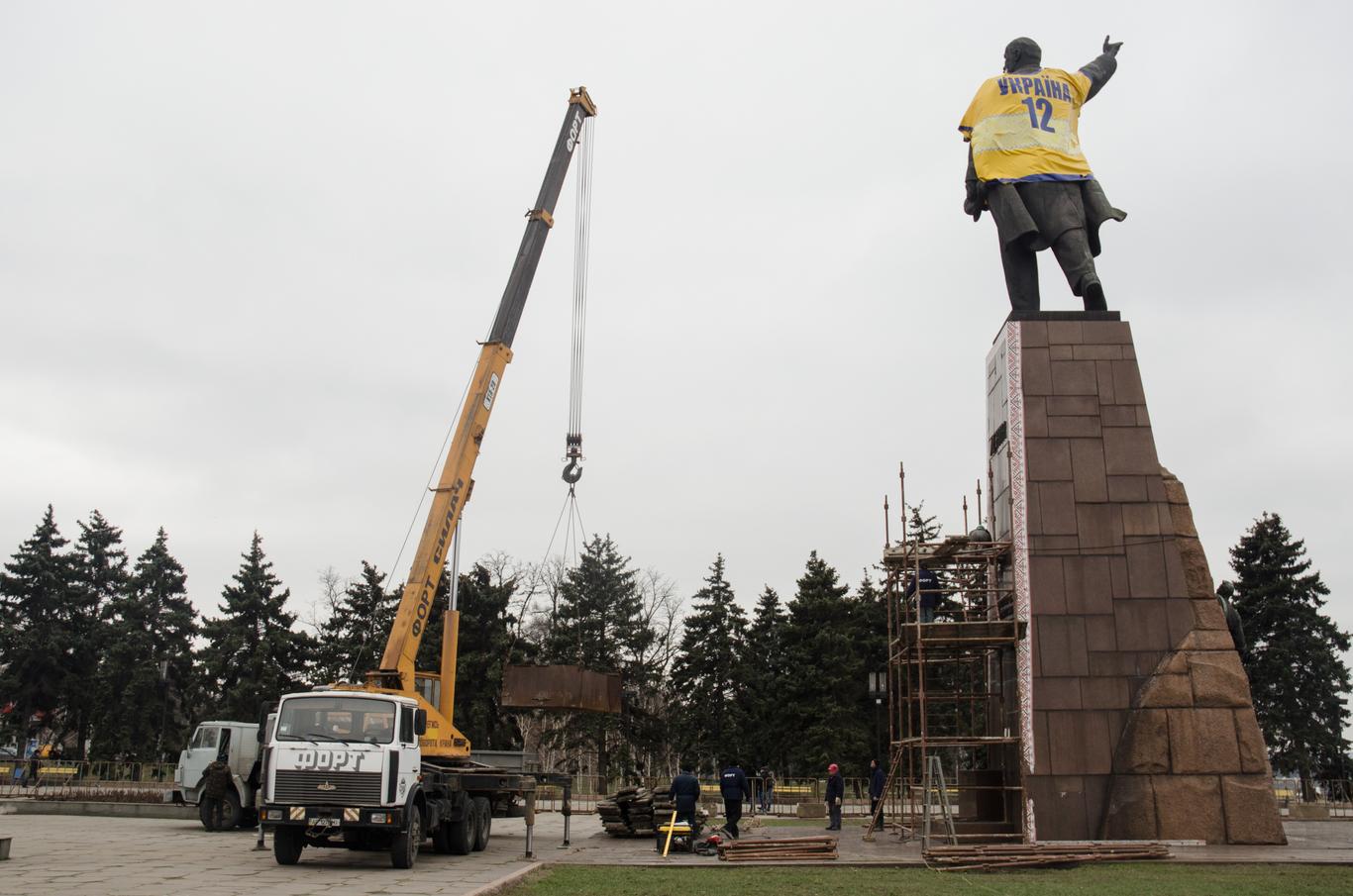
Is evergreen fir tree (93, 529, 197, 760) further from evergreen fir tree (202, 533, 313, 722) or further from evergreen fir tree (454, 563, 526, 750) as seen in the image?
evergreen fir tree (454, 563, 526, 750)

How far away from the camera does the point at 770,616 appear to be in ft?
159

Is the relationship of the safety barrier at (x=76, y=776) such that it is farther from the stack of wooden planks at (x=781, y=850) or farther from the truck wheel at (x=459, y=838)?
the stack of wooden planks at (x=781, y=850)

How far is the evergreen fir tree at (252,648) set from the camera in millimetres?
45375

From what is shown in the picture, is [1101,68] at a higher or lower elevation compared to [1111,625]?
higher

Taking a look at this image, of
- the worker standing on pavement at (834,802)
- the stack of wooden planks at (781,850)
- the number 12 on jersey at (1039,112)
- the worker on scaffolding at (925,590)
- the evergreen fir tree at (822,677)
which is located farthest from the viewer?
the evergreen fir tree at (822,677)

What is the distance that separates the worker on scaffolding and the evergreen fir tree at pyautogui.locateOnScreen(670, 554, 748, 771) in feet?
88.6

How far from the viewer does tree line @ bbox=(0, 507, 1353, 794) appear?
1684 inches

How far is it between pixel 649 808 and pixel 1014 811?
6729 mm

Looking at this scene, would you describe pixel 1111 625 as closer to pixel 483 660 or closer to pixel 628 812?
pixel 628 812

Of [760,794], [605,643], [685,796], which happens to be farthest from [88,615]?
[685,796]

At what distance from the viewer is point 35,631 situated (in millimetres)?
48844

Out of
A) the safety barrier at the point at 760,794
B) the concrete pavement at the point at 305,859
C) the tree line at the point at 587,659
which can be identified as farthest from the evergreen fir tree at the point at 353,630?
the concrete pavement at the point at 305,859

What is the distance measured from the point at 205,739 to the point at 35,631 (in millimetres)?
30298

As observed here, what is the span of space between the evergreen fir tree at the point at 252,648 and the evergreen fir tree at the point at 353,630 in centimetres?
106
